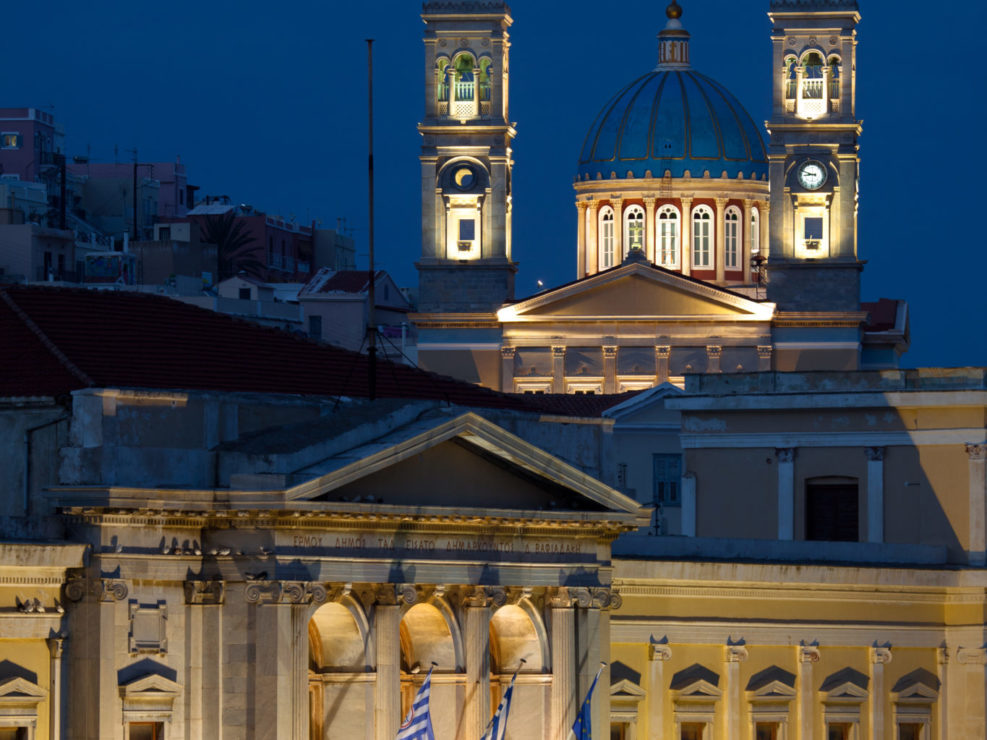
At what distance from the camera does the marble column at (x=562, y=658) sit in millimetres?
55281

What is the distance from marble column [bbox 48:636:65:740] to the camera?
4938 centimetres

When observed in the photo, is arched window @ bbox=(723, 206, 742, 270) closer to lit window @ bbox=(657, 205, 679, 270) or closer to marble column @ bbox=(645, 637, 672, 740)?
lit window @ bbox=(657, 205, 679, 270)

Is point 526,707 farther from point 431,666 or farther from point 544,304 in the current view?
point 544,304

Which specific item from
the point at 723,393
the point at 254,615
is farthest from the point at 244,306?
the point at 254,615

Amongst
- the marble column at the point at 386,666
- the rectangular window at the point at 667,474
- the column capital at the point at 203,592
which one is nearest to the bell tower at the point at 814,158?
the rectangular window at the point at 667,474

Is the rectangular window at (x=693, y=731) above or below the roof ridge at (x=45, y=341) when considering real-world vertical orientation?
below

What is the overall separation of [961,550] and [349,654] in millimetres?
19541

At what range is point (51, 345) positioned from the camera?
53.1m

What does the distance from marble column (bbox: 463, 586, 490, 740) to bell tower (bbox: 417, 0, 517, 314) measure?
71866mm

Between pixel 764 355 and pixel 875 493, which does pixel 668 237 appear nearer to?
pixel 764 355

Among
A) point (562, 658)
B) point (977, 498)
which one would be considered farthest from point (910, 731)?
point (562, 658)

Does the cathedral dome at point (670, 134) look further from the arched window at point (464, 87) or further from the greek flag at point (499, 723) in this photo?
the greek flag at point (499, 723)

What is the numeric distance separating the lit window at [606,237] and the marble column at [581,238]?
2.34ft

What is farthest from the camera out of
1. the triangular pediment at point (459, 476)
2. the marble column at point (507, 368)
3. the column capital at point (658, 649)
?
the marble column at point (507, 368)
